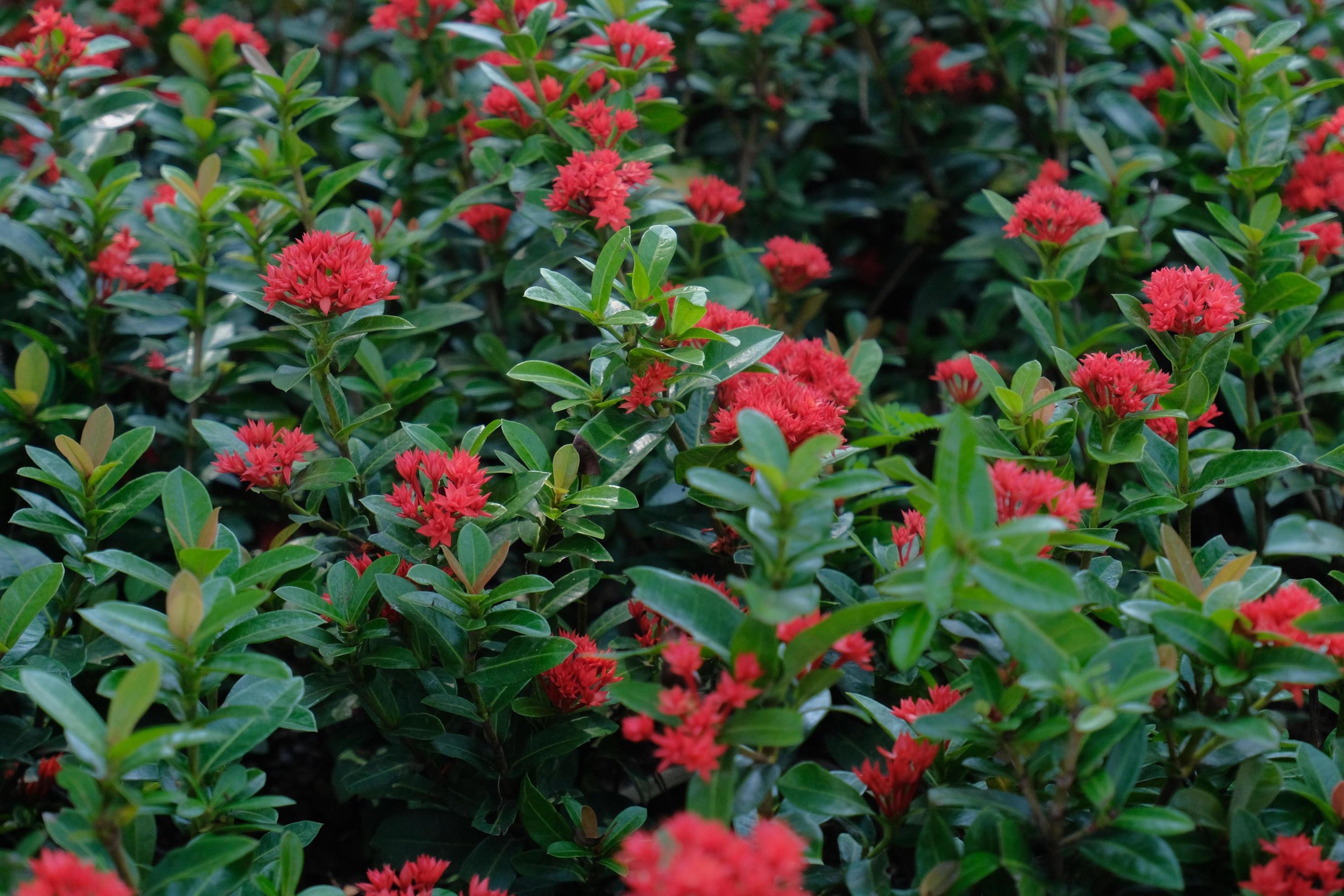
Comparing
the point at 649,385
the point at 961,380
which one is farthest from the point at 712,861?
the point at 961,380

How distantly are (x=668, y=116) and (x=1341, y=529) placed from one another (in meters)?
1.42

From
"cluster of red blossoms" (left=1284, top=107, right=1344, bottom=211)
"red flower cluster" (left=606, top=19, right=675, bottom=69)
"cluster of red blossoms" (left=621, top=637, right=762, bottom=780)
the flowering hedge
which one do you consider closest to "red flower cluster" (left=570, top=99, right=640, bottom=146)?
the flowering hedge

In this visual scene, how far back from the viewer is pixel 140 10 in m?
2.74

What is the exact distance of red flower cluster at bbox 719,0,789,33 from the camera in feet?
Answer: 7.84

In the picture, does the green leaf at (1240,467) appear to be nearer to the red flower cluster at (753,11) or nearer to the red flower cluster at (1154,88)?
the red flower cluster at (1154,88)

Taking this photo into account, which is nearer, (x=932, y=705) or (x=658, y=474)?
(x=932, y=705)

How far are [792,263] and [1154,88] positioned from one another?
1307mm

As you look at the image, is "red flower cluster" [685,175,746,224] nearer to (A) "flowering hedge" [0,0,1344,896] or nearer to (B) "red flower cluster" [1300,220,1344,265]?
(A) "flowering hedge" [0,0,1344,896]

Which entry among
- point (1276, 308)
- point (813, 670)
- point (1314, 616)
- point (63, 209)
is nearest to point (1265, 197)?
point (1276, 308)

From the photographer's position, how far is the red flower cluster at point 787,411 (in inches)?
56.1

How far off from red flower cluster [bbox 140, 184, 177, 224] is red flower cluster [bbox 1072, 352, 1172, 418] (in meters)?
1.73

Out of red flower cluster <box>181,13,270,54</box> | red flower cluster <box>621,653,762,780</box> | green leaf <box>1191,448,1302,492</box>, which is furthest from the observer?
red flower cluster <box>181,13,270,54</box>

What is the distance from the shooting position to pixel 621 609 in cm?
163

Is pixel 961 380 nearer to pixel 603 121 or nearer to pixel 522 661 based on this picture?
pixel 603 121
